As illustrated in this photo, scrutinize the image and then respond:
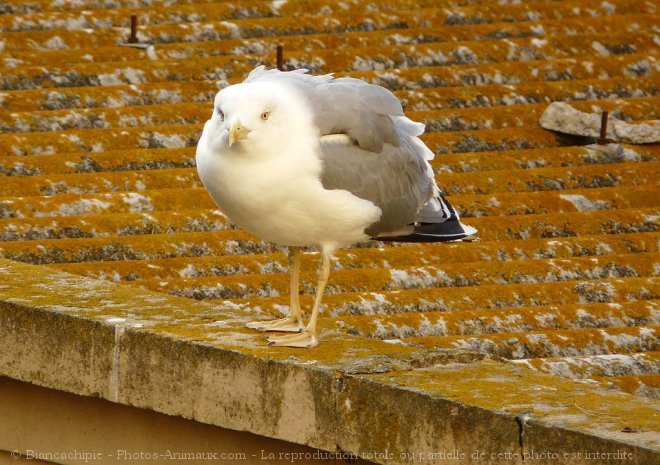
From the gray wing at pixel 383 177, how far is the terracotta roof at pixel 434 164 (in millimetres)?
879

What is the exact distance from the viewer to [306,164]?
459 cm

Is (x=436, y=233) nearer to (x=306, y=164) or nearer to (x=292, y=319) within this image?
(x=292, y=319)

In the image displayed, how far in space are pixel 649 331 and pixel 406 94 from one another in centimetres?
252

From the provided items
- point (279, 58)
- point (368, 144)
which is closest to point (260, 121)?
point (368, 144)

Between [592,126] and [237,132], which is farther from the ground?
[237,132]

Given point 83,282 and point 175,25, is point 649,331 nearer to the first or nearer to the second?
point 83,282

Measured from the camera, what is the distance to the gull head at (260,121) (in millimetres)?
4457

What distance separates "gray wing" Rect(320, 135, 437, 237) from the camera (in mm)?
4715

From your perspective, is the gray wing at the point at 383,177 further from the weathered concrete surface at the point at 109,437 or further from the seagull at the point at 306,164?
the weathered concrete surface at the point at 109,437

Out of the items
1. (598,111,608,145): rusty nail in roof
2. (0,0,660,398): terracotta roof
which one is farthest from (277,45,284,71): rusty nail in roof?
(598,111,608,145): rusty nail in roof

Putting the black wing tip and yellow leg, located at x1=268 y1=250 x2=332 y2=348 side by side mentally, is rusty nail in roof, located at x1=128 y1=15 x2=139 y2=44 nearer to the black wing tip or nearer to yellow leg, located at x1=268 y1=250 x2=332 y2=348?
the black wing tip

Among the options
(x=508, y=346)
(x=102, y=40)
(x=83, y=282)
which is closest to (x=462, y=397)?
(x=83, y=282)

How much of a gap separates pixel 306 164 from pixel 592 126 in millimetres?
4209

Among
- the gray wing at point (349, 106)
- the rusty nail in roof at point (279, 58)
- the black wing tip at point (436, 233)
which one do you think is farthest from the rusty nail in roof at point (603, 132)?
the gray wing at point (349, 106)
